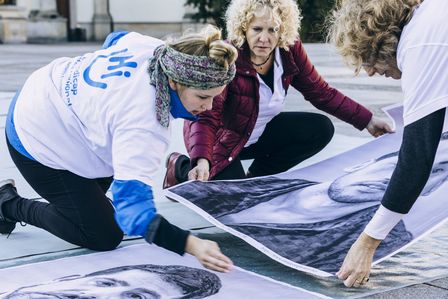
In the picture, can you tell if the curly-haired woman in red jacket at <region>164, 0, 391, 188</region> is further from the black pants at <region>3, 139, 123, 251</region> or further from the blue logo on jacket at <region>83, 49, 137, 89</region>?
the blue logo on jacket at <region>83, 49, 137, 89</region>

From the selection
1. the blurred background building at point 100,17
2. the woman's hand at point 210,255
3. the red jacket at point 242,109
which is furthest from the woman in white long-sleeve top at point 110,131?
the blurred background building at point 100,17

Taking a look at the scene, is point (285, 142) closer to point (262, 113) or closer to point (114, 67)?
point (262, 113)

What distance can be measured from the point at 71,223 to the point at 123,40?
0.81 m

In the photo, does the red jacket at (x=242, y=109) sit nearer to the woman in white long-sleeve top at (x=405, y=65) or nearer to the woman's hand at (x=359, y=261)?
the woman's hand at (x=359, y=261)

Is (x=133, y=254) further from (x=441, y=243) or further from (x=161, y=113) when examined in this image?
(x=441, y=243)

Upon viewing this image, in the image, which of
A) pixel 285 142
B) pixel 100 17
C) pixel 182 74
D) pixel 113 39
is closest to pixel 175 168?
pixel 285 142

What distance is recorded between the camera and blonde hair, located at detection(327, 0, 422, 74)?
2.58 m

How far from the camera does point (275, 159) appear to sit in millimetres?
4477

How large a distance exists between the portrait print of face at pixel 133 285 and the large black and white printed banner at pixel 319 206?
0.29 metres

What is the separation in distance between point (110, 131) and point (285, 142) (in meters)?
1.68

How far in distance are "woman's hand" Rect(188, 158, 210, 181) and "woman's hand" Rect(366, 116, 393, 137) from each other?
97 centimetres

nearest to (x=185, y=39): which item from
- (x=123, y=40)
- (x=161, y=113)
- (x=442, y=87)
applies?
(x=161, y=113)

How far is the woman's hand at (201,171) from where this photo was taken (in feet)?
12.4

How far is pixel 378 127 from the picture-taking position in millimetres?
4336
